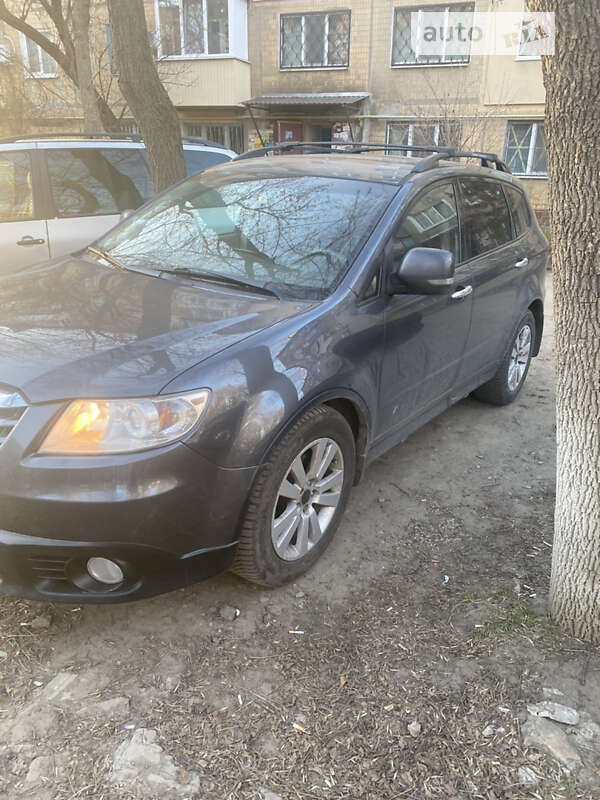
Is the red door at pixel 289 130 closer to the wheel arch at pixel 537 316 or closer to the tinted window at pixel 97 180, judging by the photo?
the tinted window at pixel 97 180

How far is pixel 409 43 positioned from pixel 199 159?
506 inches

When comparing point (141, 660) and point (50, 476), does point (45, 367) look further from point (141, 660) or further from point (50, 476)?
point (141, 660)

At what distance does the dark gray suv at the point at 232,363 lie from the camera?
2027mm

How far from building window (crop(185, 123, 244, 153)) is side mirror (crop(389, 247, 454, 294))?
18.4 meters

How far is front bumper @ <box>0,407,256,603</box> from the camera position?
1.99m

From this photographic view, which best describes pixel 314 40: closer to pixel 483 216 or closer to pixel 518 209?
pixel 518 209

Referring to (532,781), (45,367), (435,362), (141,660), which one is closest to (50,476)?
(45,367)

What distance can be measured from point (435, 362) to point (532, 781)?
2079mm

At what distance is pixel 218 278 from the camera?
288 centimetres

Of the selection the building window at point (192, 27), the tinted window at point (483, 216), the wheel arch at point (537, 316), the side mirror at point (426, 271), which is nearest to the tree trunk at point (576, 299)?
the side mirror at point (426, 271)

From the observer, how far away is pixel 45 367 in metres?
2.11

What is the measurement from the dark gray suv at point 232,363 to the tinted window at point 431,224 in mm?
15

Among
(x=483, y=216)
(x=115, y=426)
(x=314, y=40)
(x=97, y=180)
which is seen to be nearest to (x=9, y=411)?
(x=115, y=426)

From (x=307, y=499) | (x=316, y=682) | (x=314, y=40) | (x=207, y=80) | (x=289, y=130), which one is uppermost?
(x=314, y=40)
